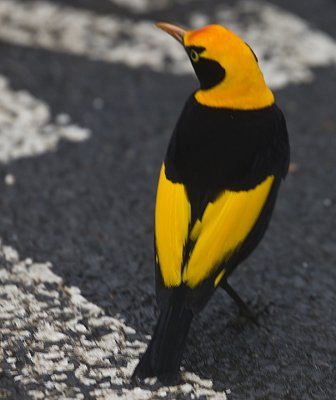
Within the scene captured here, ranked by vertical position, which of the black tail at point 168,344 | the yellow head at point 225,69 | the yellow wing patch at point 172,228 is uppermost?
the yellow head at point 225,69

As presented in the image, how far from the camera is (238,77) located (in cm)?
258

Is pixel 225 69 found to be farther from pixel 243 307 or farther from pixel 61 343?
pixel 61 343

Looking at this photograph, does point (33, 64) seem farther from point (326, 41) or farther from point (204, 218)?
point (204, 218)

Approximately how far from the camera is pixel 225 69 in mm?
2566

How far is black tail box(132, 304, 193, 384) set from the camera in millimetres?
2355

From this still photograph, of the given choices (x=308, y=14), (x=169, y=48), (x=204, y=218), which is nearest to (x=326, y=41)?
(x=308, y=14)

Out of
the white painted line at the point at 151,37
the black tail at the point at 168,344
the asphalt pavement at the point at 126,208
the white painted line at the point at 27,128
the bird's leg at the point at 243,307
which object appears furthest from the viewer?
the white painted line at the point at 151,37

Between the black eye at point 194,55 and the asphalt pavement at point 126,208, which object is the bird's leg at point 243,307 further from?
the black eye at point 194,55

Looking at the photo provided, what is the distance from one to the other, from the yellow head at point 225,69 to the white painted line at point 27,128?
1.41m

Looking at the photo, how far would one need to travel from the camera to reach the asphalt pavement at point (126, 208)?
8.35 feet

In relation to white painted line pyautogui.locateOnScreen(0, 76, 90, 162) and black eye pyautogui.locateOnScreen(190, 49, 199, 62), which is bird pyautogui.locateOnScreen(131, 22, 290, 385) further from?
white painted line pyautogui.locateOnScreen(0, 76, 90, 162)

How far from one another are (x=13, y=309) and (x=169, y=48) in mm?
2669

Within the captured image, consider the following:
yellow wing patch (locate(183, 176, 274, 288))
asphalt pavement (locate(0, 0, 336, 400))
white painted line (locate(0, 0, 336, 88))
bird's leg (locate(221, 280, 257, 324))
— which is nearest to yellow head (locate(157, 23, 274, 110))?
yellow wing patch (locate(183, 176, 274, 288))

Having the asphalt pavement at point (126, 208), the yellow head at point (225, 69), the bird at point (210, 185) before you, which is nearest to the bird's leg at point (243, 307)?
the asphalt pavement at point (126, 208)
